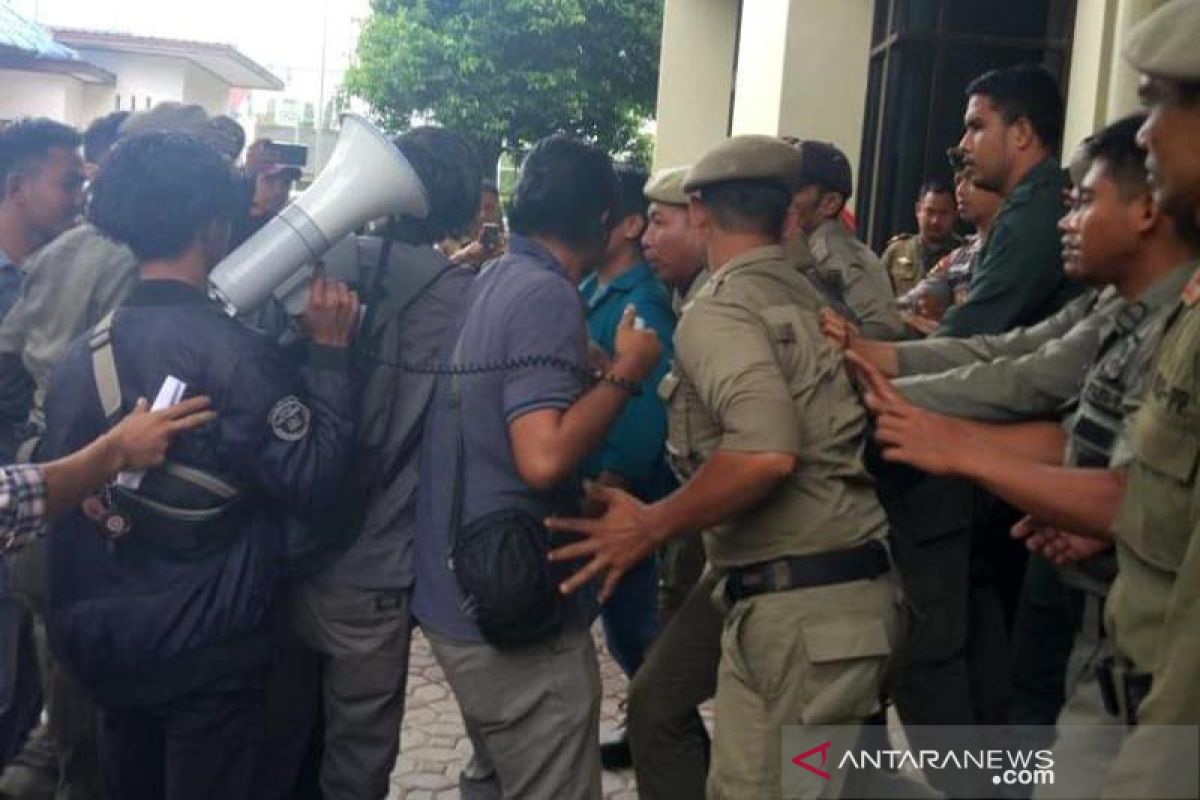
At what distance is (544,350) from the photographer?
10.0 feet

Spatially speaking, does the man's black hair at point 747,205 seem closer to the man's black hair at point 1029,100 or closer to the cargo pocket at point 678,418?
the cargo pocket at point 678,418

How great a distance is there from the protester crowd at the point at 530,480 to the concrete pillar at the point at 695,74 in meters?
11.0

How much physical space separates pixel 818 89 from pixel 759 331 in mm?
5992

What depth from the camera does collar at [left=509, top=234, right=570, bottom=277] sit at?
322cm

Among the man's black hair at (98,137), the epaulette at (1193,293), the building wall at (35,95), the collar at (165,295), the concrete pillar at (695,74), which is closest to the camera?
the epaulette at (1193,293)

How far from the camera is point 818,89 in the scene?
861cm

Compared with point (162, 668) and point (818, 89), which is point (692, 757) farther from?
point (818, 89)

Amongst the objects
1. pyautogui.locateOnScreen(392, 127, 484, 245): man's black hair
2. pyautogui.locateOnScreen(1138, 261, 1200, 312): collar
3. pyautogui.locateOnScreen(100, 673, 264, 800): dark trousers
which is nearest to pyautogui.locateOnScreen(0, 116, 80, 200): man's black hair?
pyautogui.locateOnScreen(392, 127, 484, 245): man's black hair

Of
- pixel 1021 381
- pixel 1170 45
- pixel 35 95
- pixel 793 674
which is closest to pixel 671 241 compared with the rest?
pixel 1021 381

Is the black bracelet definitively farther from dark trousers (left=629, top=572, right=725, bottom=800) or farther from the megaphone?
dark trousers (left=629, top=572, right=725, bottom=800)


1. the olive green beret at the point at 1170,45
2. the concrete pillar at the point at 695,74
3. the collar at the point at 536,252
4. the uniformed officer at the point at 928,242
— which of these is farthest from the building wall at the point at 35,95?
the olive green beret at the point at 1170,45

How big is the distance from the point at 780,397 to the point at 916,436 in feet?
0.99

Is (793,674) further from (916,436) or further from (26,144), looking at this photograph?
(26,144)

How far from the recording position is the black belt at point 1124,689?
2115 mm
